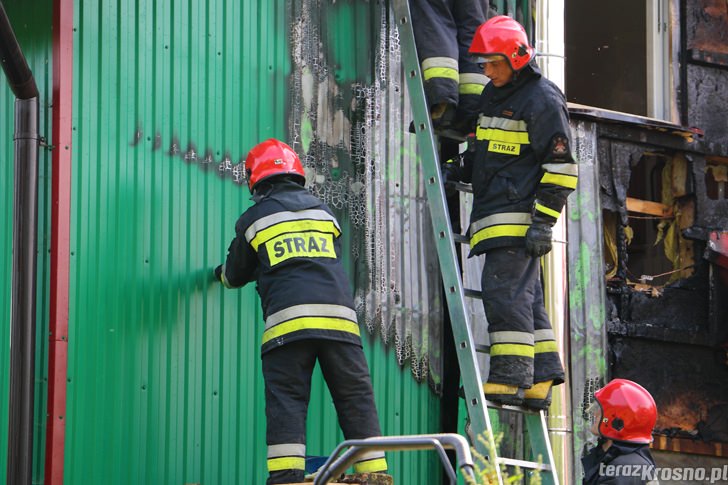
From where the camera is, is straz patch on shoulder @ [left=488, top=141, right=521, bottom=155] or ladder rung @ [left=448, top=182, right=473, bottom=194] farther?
ladder rung @ [left=448, top=182, right=473, bottom=194]

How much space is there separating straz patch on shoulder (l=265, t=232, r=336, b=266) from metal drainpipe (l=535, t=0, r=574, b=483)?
7.66 ft

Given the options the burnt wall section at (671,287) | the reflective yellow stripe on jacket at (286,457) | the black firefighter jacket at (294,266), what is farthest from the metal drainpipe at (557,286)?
the reflective yellow stripe on jacket at (286,457)

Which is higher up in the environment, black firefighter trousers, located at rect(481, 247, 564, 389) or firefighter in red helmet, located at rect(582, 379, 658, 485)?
black firefighter trousers, located at rect(481, 247, 564, 389)

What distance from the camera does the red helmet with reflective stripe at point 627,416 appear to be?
670 cm

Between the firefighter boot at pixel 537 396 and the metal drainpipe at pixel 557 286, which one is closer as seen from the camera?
the firefighter boot at pixel 537 396

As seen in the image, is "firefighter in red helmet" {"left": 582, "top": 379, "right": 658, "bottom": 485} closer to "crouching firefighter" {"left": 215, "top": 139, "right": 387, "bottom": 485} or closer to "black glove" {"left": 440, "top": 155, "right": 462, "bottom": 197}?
"crouching firefighter" {"left": 215, "top": 139, "right": 387, "bottom": 485}

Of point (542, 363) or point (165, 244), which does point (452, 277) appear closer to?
point (542, 363)

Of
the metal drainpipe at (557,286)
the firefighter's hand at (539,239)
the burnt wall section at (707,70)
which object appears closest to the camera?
the firefighter's hand at (539,239)

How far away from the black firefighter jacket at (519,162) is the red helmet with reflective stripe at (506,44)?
0.08m

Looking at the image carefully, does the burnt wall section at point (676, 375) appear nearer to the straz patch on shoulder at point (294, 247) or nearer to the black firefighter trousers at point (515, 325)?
the black firefighter trousers at point (515, 325)

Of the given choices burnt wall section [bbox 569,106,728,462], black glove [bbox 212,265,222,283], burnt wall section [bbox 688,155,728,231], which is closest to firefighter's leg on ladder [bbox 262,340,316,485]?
black glove [bbox 212,265,222,283]

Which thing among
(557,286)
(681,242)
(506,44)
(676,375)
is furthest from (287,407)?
(681,242)

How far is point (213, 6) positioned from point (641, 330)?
3.87 metres

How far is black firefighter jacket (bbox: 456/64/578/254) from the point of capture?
23.1 feet
